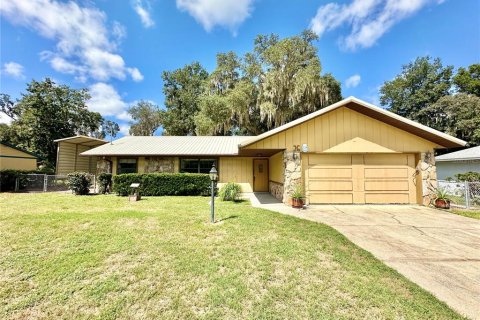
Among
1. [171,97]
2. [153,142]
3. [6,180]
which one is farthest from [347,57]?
[6,180]

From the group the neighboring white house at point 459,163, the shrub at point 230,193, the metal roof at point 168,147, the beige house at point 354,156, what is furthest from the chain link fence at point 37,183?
the neighboring white house at point 459,163

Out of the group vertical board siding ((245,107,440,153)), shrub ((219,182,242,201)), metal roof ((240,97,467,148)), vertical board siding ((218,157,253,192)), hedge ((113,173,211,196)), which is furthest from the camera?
vertical board siding ((218,157,253,192))

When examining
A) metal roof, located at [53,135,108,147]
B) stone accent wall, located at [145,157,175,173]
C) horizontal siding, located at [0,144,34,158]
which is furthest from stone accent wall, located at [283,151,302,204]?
horizontal siding, located at [0,144,34,158]

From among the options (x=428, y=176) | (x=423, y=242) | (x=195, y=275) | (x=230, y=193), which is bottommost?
(x=195, y=275)

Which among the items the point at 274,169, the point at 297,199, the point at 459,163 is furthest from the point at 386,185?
the point at 459,163

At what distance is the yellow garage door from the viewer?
8.45 m

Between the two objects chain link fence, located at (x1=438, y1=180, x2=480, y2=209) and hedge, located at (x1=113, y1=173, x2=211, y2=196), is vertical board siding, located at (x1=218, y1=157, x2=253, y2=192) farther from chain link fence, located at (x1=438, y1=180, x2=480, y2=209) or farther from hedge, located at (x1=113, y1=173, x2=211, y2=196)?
chain link fence, located at (x1=438, y1=180, x2=480, y2=209)

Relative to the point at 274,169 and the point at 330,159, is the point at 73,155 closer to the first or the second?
the point at 274,169

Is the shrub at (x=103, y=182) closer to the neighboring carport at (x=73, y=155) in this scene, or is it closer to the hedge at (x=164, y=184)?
the hedge at (x=164, y=184)

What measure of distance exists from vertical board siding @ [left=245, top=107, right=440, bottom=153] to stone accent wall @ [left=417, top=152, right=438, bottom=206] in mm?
410

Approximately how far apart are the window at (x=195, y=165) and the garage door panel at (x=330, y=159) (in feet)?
20.5

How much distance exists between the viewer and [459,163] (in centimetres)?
1466

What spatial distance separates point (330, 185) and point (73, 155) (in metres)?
19.3

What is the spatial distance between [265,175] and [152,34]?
10.3 metres
